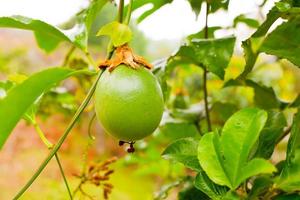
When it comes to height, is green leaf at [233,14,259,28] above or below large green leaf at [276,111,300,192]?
above

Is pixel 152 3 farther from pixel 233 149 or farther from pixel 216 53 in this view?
pixel 233 149

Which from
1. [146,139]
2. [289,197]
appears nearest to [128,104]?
[289,197]

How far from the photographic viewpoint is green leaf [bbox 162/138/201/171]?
531mm

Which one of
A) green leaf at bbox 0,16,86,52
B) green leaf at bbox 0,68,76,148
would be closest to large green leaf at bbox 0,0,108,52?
green leaf at bbox 0,16,86,52

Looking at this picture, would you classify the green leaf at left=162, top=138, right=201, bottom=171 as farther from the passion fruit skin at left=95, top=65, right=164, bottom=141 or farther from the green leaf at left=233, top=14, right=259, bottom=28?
the green leaf at left=233, top=14, right=259, bottom=28

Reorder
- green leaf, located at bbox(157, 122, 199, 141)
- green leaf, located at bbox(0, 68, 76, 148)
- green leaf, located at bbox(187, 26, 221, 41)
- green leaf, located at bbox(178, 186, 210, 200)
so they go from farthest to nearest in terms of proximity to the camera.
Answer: green leaf, located at bbox(157, 122, 199, 141)
green leaf, located at bbox(187, 26, 221, 41)
green leaf, located at bbox(178, 186, 210, 200)
green leaf, located at bbox(0, 68, 76, 148)

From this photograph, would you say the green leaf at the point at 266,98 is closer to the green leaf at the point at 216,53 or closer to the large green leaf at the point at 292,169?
the green leaf at the point at 216,53

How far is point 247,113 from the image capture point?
0.48 m

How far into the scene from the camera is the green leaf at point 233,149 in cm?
46

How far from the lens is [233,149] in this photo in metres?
0.47

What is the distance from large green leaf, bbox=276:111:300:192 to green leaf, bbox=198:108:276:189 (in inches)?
1.7

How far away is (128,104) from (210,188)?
12 cm

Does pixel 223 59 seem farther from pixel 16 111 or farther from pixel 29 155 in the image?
pixel 29 155

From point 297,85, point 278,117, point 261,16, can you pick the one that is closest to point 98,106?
point 278,117
